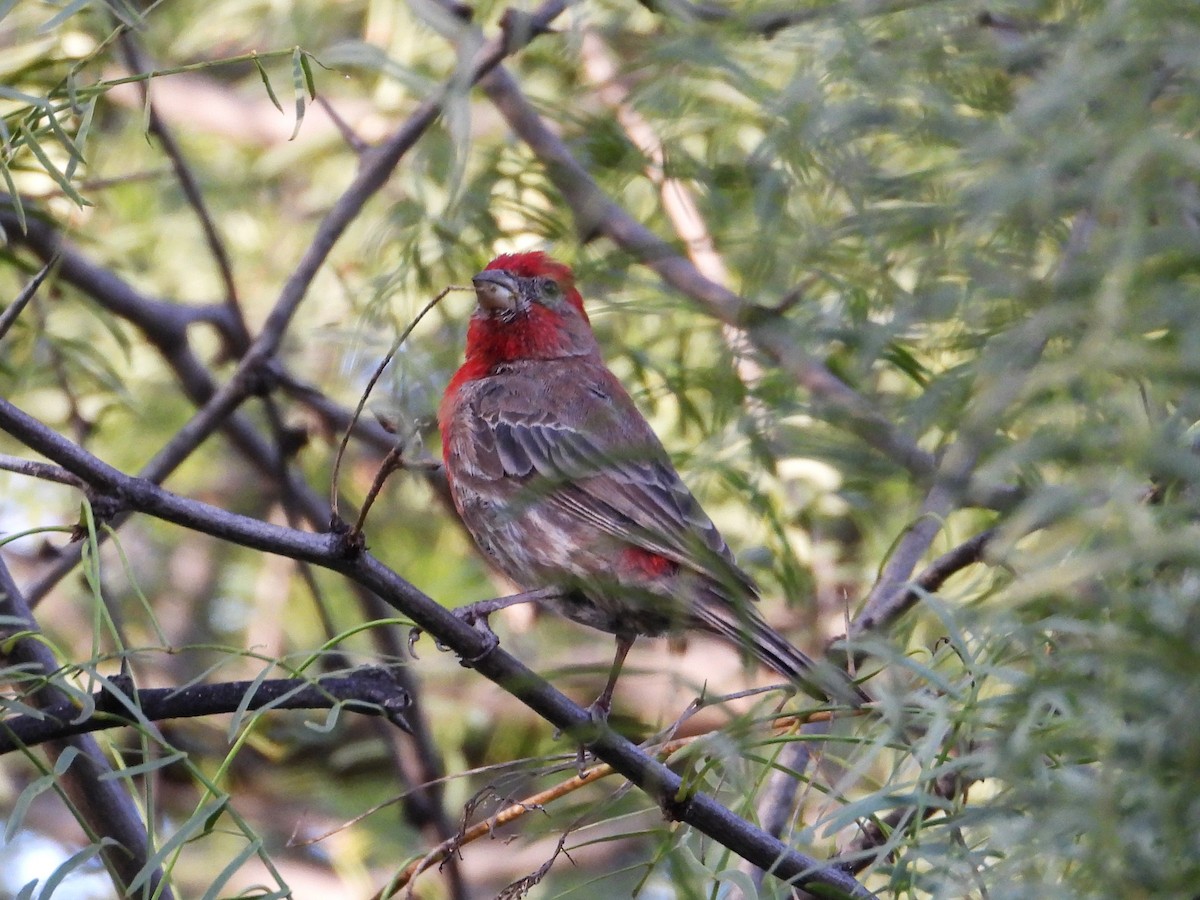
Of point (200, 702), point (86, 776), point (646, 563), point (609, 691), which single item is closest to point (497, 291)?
point (646, 563)

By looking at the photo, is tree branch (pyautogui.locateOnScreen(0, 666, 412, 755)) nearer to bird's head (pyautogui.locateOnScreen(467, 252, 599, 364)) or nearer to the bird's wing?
the bird's wing

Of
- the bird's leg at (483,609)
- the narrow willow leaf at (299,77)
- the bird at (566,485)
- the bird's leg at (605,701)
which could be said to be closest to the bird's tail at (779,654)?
the bird at (566,485)

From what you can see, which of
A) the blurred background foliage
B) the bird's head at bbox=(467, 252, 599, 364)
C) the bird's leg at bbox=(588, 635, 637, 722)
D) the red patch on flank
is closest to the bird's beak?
the bird's head at bbox=(467, 252, 599, 364)

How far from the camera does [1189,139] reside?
5.47 ft

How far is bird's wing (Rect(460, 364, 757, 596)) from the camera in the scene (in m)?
4.56

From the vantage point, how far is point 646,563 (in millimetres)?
4656

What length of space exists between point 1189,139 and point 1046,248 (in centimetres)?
102

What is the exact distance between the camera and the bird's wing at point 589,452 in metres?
4.56

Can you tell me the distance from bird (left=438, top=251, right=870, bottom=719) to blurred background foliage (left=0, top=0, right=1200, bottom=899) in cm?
20

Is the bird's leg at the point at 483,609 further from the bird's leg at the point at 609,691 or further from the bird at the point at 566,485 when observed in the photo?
the bird's leg at the point at 609,691

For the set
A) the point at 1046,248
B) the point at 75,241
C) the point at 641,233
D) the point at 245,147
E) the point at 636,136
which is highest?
the point at 245,147

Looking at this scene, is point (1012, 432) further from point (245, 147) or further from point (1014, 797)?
point (245, 147)

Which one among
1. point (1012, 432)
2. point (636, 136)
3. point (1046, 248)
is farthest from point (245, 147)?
point (1012, 432)

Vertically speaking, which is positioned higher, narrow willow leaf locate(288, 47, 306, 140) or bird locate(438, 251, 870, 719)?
narrow willow leaf locate(288, 47, 306, 140)
